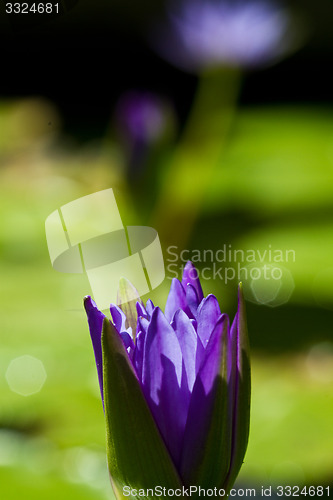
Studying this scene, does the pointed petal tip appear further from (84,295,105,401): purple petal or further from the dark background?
the dark background

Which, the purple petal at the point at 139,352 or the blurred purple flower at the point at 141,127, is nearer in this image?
the purple petal at the point at 139,352

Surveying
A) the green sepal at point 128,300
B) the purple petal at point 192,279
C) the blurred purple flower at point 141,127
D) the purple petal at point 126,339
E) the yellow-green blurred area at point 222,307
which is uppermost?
the blurred purple flower at point 141,127

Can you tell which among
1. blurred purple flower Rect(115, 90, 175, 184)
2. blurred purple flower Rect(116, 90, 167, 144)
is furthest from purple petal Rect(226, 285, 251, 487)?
blurred purple flower Rect(116, 90, 167, 144)

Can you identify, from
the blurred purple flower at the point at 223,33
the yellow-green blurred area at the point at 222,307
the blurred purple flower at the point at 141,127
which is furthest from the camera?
the blurred purple flower at the point at 223,33

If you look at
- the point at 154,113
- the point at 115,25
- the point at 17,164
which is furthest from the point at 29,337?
the point at 115,25

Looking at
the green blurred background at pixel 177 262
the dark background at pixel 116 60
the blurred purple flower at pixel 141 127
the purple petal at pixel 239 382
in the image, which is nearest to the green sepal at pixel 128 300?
the purple petal at pixel 239 382

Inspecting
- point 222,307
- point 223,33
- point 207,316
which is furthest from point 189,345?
point 223,33

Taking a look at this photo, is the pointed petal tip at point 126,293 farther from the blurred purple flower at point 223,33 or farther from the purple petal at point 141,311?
the blurred purple flower at point 223,33
